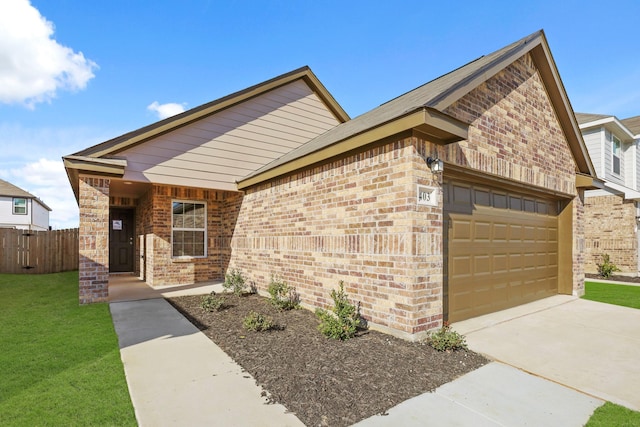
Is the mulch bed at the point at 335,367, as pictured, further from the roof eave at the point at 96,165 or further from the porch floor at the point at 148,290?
the roof eave at the point at 96,165

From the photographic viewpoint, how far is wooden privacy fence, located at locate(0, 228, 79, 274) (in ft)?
42.6

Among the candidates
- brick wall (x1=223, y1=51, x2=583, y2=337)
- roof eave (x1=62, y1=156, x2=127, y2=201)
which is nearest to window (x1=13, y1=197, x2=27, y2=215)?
roof eave (x1=62, y1=156, x2=127, y2=201)

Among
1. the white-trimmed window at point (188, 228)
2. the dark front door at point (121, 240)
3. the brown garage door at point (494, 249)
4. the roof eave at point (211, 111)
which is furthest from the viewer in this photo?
the dark front door at point (121, 240)

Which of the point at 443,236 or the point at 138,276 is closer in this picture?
the point at 443,236

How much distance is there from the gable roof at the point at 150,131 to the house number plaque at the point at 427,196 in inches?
259

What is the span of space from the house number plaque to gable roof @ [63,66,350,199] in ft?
21.6

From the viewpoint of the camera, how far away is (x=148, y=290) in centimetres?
920

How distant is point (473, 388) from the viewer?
3545mm

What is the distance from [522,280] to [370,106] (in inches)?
247

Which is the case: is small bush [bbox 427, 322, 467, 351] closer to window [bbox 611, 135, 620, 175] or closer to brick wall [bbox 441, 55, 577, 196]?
brick wall [bbox 441, 55, 577, 196]

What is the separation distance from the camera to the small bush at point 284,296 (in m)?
6.90

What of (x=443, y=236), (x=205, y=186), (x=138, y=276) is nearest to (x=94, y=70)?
(x=205, y=186)

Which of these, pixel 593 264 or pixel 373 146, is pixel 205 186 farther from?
pixel 593 264

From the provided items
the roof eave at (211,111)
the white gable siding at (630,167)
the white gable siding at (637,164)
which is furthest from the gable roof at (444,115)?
the white gable siding at (637,164)
